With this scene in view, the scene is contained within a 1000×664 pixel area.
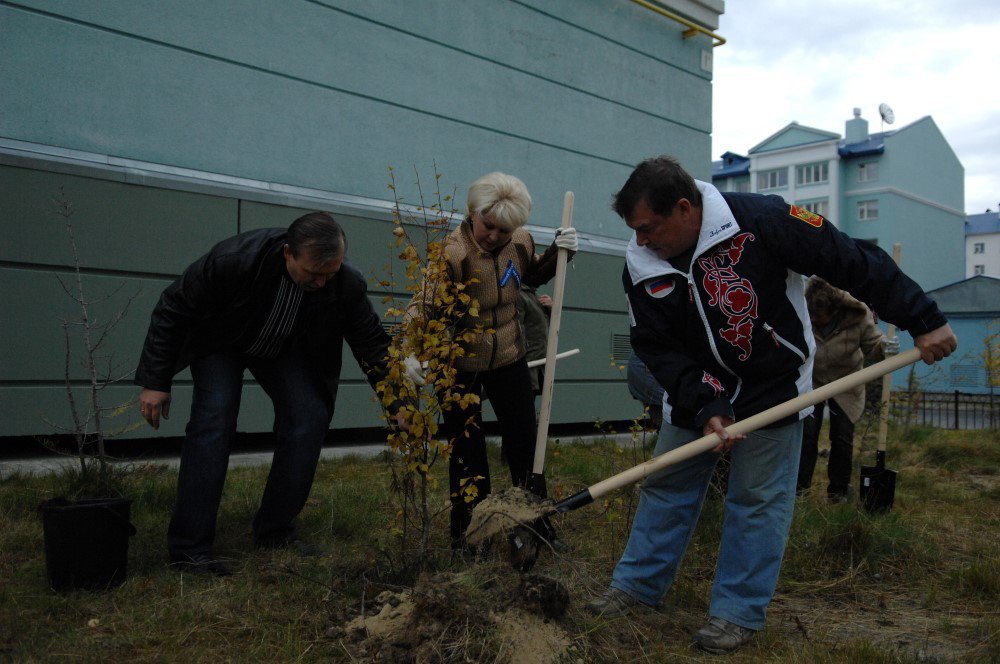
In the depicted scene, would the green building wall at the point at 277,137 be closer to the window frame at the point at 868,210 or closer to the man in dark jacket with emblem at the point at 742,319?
the man in dark jacket with emblem at the point at 742,319

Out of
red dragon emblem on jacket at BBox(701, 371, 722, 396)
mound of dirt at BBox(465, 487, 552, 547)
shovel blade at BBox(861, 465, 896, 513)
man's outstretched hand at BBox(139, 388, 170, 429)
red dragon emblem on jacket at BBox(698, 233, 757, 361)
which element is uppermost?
red dragon emblem on jacket at BBox(698, 233, 757, 361)

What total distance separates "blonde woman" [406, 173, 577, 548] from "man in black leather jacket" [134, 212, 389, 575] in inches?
16.8

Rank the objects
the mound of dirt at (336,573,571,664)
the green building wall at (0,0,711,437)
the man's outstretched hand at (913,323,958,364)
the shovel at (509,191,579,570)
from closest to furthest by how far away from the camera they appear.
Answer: the mound of dirt at (336,573,571,664)
the man's outstretched hand at (913,323,958,364)
the shovel at (509,191,579,570)
the green building wall at (0,0,711,437)

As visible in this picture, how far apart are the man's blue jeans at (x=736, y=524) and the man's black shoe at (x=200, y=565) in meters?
1.50

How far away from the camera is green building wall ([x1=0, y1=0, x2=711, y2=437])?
18.3 feet

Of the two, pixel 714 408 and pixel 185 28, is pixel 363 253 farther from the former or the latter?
pixel 714 408

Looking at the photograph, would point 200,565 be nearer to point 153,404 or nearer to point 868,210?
point 153,404

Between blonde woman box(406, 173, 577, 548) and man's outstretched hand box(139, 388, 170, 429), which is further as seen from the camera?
blonde woman box(406, 173, 577, 548)

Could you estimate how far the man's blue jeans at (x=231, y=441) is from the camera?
10.2ft

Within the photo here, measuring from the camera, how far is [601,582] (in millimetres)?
2996

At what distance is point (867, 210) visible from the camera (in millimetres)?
34406

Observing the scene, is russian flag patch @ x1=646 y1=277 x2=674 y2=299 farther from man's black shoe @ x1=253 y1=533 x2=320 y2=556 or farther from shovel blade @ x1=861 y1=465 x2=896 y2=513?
shovel blade @ x1=861 y1=465 x2=896 y2=513

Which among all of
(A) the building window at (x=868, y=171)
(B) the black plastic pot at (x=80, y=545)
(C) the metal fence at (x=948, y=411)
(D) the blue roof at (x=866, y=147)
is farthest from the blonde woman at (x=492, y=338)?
(A) the building window at (x=868, y=171)

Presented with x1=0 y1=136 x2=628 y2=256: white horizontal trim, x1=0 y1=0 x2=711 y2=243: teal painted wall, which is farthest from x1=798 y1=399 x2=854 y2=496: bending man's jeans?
x1=0 y1=0 x2=711 y2=243: teal painted wall
